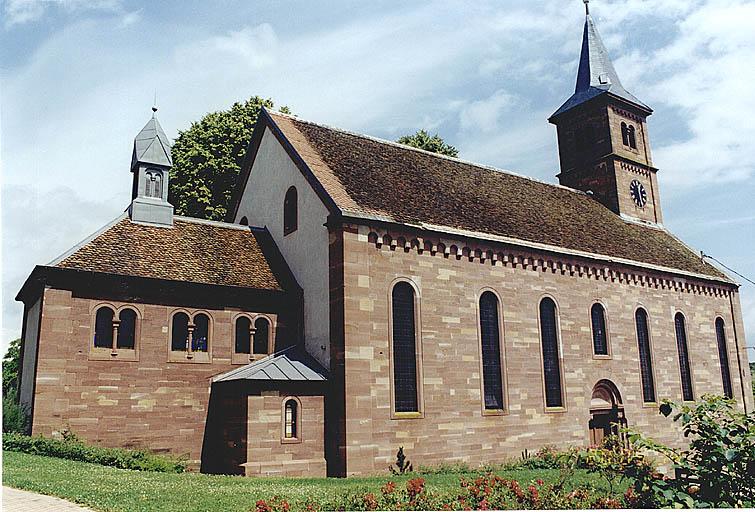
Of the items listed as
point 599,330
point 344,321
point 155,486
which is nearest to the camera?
point 155,486

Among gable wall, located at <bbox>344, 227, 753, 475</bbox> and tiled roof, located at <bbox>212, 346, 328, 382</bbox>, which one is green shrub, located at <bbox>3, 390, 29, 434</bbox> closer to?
tiled roof, located at <bbox>212, 346, 328, 382</bbox>

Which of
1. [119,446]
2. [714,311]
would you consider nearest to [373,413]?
[119,446]

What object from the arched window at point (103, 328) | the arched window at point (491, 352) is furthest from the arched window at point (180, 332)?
the arched window at point (491, 352)

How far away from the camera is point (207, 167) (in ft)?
121

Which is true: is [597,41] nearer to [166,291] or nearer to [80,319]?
[166,291]

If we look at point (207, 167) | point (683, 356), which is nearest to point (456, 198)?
point (683, 356)

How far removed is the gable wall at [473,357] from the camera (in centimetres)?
2094

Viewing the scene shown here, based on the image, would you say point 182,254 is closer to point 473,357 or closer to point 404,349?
point 404,349

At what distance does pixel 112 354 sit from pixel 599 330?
19924mm

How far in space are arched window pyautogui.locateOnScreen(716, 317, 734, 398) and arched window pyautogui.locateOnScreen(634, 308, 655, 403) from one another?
668 centimetres

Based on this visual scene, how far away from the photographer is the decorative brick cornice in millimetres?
22672

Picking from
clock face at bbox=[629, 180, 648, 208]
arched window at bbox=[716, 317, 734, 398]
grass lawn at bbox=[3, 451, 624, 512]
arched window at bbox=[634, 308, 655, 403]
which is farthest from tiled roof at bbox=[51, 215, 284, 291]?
arched window at bbox=[716, 317, 734, 398]

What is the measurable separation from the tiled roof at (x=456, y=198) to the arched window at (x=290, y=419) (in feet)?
21.0

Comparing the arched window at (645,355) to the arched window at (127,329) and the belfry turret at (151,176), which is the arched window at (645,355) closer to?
the belfry turret at (151,176)
